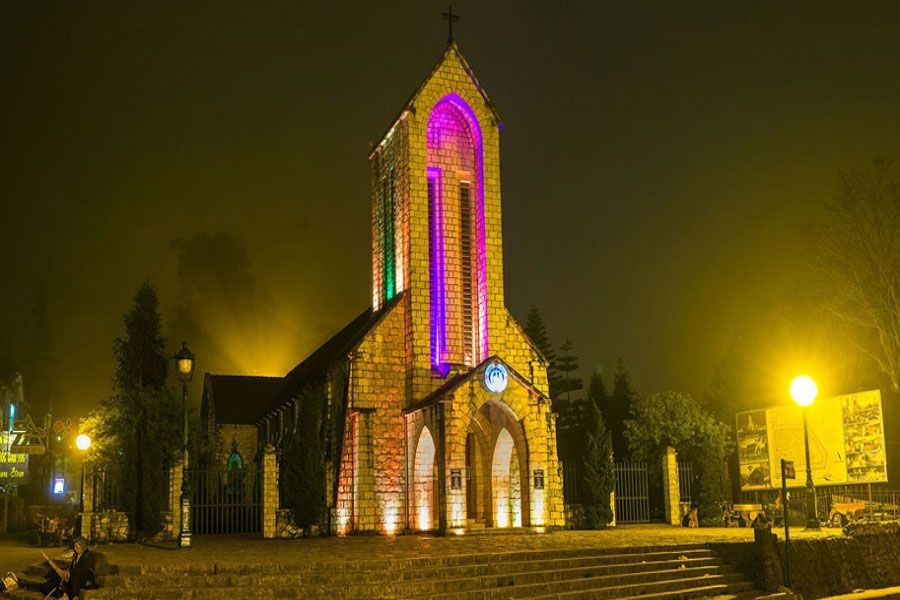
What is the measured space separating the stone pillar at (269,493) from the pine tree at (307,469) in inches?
47.2

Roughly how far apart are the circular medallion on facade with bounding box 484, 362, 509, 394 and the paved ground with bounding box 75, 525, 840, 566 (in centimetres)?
452

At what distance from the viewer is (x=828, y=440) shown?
34.8m

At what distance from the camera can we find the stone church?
96.4 feet

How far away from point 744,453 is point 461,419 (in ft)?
55.8

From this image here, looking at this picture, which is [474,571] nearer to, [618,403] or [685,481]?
[685,481]

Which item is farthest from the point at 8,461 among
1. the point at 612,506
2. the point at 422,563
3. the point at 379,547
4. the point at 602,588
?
the point at 602,588

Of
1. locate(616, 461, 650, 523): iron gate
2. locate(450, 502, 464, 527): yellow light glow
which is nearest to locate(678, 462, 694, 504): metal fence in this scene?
locate(616, 461, 650, 523): iron gate

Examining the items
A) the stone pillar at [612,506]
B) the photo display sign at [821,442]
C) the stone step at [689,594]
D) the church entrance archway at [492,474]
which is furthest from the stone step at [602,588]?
the photo display sign at [821,442]

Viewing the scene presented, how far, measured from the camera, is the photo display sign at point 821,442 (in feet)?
109

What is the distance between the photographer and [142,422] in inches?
1275

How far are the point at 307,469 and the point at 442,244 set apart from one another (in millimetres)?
9060

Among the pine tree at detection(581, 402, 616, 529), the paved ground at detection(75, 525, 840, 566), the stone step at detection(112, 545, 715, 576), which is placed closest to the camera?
the stone step at detection(112, 545, 715, 576)

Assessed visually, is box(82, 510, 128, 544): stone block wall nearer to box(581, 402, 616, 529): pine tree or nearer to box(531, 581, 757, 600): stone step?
box(581, 402, 616, 529): pine tree

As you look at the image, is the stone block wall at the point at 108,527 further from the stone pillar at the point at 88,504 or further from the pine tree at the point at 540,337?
the pine tree at the point at 540,337
